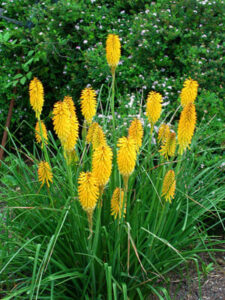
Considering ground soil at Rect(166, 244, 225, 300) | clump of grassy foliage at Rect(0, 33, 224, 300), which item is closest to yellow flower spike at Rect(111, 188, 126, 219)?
clump of grassy foliage at Rect(0, 33, 224, 300)

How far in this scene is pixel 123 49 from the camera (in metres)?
5.39

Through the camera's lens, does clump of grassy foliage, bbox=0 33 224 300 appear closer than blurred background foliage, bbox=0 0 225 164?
Yes

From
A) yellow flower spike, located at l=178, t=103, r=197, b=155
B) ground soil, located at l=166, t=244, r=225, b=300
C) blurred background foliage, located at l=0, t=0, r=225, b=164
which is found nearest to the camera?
yellow flower spike, located at l=178, t=103, r=197, b=155

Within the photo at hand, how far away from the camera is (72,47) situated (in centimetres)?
574

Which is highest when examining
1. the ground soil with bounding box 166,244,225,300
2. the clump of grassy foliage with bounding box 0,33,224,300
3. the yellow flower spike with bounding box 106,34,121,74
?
the yellow flower spike with bounding box 106,34,121,74

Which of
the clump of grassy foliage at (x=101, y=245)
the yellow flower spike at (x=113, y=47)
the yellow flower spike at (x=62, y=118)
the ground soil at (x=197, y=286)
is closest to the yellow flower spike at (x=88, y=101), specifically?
the clump of grassy foliage at (x=101, y=245)

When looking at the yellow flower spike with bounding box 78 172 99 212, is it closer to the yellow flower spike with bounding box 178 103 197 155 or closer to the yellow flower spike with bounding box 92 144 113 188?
the yellow flower spike with bounding box 92 144 113 188

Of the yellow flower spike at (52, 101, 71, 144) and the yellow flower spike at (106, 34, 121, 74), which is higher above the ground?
the yellow flower spike at (106, 34, 121, 74)

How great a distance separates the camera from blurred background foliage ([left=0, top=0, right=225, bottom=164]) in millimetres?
4473

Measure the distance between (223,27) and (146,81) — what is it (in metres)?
1.23

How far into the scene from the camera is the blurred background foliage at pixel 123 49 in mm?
4473

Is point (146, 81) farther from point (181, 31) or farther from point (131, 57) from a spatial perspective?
point (181, 31)

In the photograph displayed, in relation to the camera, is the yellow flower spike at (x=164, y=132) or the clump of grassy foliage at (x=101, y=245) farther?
the yellow flower spike at (x=164, y=132)

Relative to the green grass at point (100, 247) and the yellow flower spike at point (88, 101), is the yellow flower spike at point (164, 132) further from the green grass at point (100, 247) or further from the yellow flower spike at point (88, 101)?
the yellow flower spike at point (88, 101)
